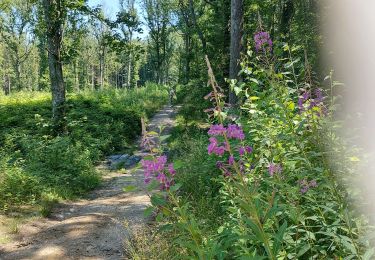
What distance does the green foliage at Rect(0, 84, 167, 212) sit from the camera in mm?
8062

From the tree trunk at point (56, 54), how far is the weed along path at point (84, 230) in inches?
161

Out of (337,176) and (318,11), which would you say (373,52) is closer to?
(318,11)

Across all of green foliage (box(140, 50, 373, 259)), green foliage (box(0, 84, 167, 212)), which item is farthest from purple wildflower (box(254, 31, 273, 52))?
green foliage (box(0, 84, 167, 212))

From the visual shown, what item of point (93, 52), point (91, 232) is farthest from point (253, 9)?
point (93, 52)

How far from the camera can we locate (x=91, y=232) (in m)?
6.45

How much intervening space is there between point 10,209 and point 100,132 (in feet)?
26.4

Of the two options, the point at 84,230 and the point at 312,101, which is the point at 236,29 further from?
the point at 312,101

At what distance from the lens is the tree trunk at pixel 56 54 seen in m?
11.3

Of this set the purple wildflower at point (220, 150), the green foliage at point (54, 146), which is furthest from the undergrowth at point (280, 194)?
the green foliage at point (54, 146)

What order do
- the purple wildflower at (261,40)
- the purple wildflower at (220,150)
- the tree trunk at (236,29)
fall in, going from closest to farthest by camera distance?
the purple wildflower at (220,150), the purple wildflower at (261,40), the tree trunk at (236,29)

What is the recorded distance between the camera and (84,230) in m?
6.55

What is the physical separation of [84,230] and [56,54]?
282 inches

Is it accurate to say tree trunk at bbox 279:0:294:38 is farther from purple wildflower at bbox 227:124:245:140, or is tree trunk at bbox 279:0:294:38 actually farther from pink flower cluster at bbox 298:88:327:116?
purple wildflower at bbox 227:124:245:140

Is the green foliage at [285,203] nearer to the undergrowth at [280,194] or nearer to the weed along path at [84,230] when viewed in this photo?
the undergrowth at [280,194]
